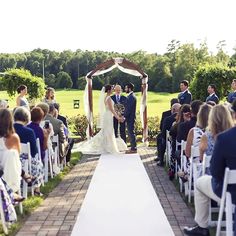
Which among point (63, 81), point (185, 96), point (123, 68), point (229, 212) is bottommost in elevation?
point (63, 81)

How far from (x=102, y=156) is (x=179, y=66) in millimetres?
53993

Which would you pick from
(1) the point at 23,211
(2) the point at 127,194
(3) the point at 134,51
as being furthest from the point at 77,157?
(3) the point at 134,51

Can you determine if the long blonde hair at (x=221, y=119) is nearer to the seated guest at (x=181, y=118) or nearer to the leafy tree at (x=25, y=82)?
the seated guest at (x=181, y=118)

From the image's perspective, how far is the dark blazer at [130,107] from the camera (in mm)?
12516

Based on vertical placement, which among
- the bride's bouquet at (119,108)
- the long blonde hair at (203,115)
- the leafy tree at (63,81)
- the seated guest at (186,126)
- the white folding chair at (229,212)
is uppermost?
the long blonde hair at (203,115)

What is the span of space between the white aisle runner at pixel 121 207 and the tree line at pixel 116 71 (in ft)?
162

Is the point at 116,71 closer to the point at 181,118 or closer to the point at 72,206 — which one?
the point at 181,118

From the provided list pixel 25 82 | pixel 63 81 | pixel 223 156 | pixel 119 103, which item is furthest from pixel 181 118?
pixel 63 81

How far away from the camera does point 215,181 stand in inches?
177

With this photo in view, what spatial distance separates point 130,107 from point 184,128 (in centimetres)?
494

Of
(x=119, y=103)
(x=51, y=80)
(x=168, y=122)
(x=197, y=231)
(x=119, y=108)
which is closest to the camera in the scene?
(x=197, y=231)

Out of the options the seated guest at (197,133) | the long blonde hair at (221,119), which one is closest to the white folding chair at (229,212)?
the long blonde hair at (221,119)

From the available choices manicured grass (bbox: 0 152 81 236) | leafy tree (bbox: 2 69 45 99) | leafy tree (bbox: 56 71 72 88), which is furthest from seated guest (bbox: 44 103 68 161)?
leafy tree (bbox: 56 71 72 88)

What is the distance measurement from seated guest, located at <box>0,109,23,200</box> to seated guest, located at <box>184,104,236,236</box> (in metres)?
2.04
